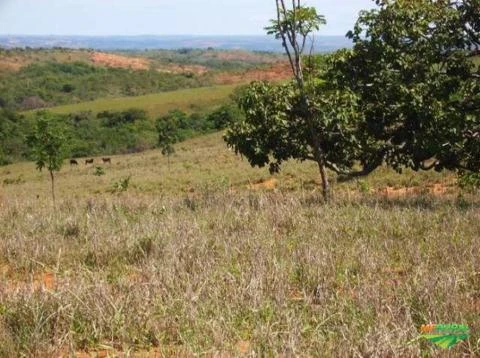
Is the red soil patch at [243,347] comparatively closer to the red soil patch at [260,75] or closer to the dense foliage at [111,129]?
the dense foliage at [111,129]

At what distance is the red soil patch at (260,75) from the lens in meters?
125

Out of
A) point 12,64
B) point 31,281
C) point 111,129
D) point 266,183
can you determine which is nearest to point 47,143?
point 266,183

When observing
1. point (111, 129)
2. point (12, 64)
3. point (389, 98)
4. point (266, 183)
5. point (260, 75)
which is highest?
point (389, 98)

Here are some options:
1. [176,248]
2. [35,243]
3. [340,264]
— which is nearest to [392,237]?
[340,264]

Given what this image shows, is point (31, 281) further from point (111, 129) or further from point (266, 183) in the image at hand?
point (111, 129)

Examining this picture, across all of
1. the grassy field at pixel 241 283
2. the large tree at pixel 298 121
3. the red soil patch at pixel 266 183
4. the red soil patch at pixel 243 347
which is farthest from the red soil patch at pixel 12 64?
the red soil patch at pixel 243 347

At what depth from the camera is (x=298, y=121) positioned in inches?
465

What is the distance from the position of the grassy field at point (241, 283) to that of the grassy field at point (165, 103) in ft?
337

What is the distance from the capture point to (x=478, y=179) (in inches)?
558

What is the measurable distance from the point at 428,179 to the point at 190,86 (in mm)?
136258

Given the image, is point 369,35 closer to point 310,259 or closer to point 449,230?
point 449,230

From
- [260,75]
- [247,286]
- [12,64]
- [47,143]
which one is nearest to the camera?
[247,286]

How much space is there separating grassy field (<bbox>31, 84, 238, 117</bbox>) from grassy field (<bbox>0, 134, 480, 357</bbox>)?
337 ft

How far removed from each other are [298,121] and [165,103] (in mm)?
106432
